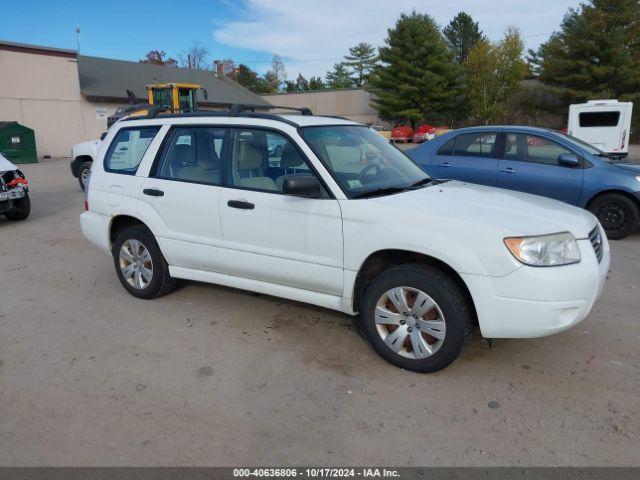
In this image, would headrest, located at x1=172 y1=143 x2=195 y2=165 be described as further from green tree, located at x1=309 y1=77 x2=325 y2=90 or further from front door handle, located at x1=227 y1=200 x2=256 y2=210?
green tree, located at x1=309 y1=77 x2=325 y2=90

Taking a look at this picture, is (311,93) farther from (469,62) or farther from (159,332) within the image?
(159,332)

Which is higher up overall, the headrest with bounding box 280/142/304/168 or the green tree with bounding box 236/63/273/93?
the green tree with bounding box 236/63/273/93

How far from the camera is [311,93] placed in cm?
5225

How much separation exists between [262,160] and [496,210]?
1.93 meters

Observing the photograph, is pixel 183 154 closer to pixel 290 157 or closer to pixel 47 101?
pixel 290 157

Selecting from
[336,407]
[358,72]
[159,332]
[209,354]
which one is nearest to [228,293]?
[159,332]

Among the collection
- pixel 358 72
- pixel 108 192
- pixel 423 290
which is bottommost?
pixel 423 290

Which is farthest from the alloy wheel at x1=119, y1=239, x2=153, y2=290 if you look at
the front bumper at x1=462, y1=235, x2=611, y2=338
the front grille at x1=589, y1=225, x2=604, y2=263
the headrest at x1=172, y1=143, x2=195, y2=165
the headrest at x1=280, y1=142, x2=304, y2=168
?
the front grille at x1=589, y1=225, x2=604, y2=263

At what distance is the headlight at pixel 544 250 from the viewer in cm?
316

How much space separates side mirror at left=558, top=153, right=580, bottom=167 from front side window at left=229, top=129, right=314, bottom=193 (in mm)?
4942

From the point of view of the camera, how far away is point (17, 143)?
2341 cm

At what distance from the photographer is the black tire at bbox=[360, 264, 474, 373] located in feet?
10.9

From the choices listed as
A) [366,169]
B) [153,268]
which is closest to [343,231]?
[366,169]

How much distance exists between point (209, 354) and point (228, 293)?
4.54 feet
